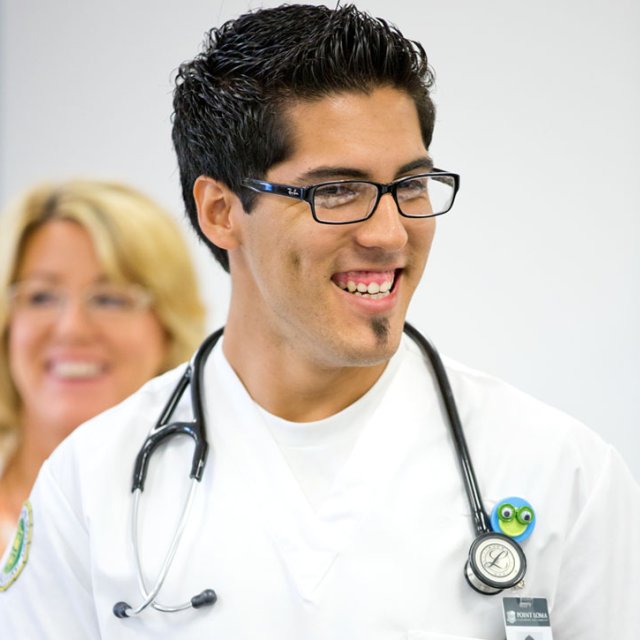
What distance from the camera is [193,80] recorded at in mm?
1570

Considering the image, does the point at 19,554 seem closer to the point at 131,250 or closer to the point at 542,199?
the point at 131,250

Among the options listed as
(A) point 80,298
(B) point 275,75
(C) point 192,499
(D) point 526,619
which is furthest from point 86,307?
(D) point 526,619

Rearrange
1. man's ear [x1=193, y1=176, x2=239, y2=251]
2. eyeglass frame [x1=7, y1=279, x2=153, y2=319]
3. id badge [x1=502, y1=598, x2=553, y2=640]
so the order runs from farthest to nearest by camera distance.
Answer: eyeglass frame [x1=7, y1=279, x2=153, y2=319] → man's ear [x1=193, y1=176, x2=239, y2=251] → id badge [x1=502, y1=598, x2=553, y2=640]

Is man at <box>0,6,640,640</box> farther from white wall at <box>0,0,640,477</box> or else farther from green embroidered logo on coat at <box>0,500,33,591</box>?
white wall at <box>0,0,640,477</box>

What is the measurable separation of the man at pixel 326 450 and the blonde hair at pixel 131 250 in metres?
0.73

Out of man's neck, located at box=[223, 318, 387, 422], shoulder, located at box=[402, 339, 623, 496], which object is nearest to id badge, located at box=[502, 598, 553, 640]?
shoulder, located at box=[402, 339, 623, 496]

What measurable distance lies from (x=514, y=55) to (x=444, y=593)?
1.12 meters

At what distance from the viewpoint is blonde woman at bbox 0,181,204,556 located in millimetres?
2287

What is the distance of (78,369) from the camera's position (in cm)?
230

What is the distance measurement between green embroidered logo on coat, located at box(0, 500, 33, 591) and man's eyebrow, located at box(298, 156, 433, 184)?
740 mm

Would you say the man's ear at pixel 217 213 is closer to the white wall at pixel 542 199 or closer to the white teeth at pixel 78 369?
the white wall at pixel 542 199

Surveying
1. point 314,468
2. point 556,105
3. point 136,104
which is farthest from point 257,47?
point 136,104

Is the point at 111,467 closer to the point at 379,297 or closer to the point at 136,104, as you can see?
the point at 379,297

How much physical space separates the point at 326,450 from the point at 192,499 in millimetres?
216
